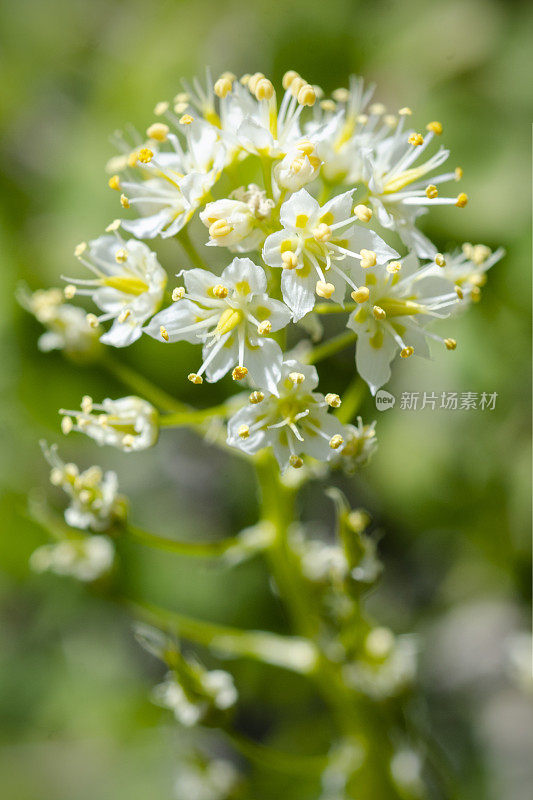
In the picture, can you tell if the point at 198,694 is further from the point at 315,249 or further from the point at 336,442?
the point at 315,249

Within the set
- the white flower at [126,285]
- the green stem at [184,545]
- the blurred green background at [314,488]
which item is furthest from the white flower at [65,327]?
the blurred green background at [314,488]

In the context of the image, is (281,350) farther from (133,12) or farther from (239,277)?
(133,12)

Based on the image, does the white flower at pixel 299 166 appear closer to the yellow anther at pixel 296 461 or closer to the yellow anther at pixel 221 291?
the yellow anther at pixel 221 291

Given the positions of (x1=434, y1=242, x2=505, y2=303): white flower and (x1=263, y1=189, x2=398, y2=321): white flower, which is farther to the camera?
(x1=434, y1=242, x2=505, y2=303): white flower

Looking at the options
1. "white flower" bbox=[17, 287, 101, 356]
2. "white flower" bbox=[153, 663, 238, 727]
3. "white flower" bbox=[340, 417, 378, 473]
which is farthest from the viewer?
"white flower" bbox=[17, 287, 101, 356]

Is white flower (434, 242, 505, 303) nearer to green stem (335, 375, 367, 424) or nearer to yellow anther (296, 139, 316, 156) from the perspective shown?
green stem (335, 375, 367, 424)

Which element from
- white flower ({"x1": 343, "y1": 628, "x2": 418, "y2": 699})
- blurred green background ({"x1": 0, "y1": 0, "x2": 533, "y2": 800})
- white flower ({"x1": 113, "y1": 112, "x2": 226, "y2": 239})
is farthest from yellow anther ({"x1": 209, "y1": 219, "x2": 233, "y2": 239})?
blurred green background ({"x1": 0, "y1": 0, "x2": 533, "y2": 800})

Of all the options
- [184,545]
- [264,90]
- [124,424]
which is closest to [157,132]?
[264,90]
